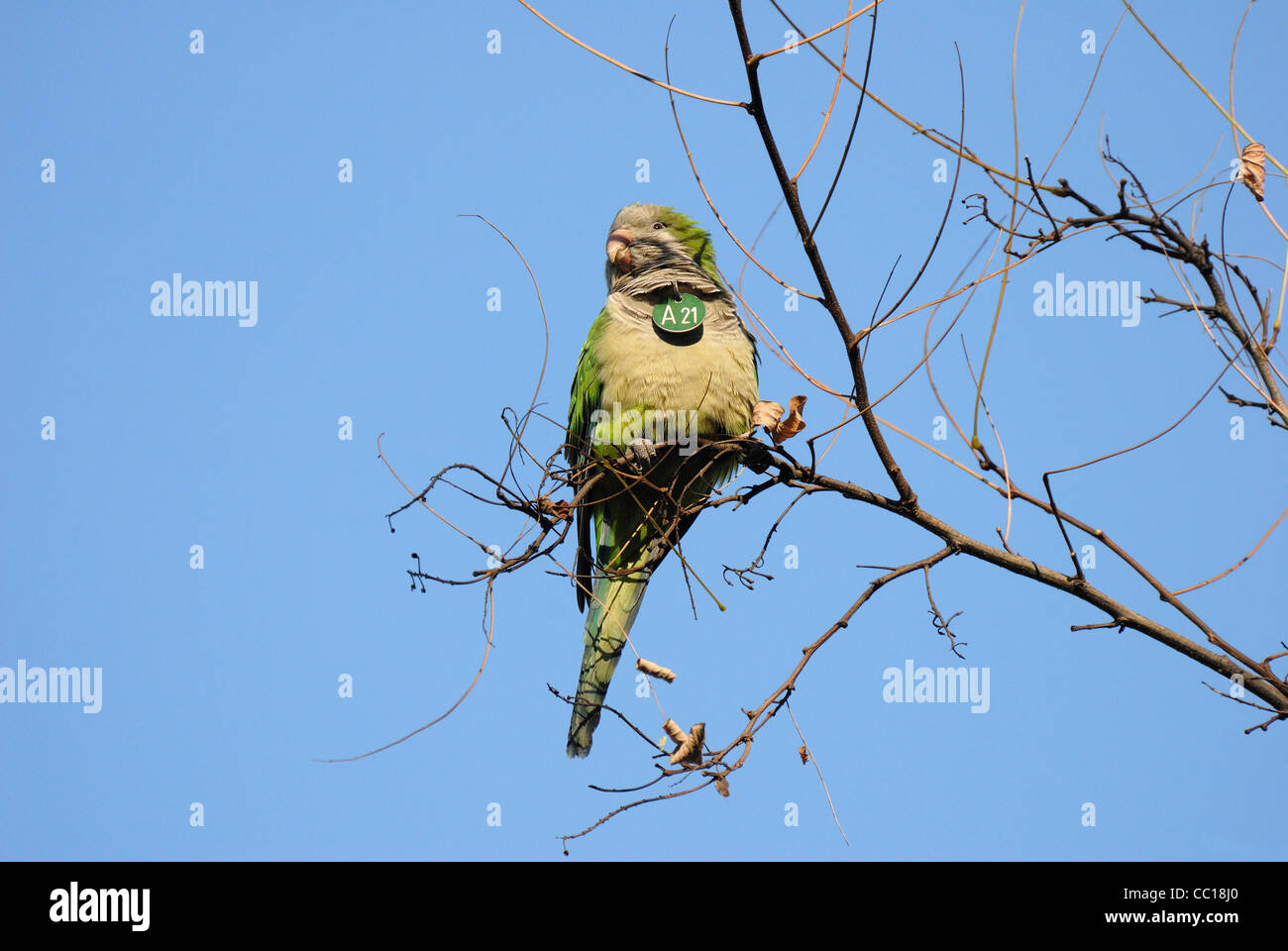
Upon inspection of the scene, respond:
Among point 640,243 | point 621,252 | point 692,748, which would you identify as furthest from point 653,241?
point 692,748

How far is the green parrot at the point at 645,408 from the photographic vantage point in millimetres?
4965

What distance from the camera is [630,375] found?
16.9 feet

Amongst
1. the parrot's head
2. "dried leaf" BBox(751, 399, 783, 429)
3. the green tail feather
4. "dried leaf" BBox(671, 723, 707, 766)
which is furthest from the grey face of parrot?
"dried leaf" BBox(671, 723, 707, 766)

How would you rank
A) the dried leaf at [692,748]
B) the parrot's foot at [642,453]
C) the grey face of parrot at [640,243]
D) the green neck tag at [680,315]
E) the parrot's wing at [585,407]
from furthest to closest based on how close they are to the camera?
the grey face of parrot at [640,243], the parrot's wing at [585,407], the green neck tag at [680,315], the parrot's foot at [642,453], the dried leaf at [692,748]

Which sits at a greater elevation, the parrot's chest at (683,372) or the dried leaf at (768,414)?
the parrot's chest at (683,372)

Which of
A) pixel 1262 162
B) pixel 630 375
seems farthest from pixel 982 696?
pixel 1262 162

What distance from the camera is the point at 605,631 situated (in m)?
5.00

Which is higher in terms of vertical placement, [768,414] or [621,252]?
[621,252]

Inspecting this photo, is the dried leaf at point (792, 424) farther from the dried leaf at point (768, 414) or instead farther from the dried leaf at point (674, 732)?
the dried leaf at point (674, 732)

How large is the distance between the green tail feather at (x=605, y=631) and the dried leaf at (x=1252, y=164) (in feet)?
9.78

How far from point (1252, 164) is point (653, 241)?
305 centimetres

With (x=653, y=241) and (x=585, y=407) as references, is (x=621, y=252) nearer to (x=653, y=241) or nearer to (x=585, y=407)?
(x=653, y=241)

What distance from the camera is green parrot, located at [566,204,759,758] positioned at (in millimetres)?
4965

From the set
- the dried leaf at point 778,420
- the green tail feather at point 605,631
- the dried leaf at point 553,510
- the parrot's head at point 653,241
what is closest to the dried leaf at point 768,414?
the dried leaf at point 778,420
